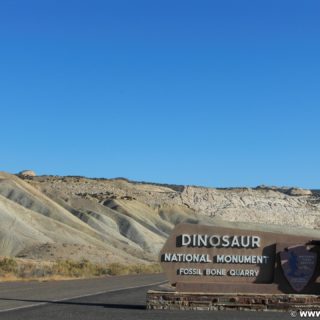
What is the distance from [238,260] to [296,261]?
1.58 metres

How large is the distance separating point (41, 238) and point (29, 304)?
44472mm

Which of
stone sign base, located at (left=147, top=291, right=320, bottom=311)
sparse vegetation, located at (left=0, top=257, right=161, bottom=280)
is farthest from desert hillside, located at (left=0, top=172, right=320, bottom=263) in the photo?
stone sign base, located at (left=147, top=291, right=320, bottom=311)

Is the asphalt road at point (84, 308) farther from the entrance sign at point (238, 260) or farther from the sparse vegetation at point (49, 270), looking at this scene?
the sparse vegetation at point (49, 270)

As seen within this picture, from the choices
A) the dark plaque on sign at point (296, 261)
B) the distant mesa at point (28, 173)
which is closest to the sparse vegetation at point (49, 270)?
the dark plaque on sign at point (296, 261)

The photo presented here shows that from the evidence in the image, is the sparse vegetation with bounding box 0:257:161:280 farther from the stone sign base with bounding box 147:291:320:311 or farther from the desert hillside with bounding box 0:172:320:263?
the stone sign base with bounding box 147:291:320:311

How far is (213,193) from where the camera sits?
148375 mm

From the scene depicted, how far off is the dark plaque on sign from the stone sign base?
0.49 metres

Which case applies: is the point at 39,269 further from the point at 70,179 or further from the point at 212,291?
the point at 70,179

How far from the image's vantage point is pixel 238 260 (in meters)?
18.9

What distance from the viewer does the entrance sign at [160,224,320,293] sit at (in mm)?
18703

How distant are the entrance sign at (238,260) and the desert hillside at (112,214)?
120ft

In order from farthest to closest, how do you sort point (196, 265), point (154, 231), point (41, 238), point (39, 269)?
point (154, 231) < point (41, 238) < point (39, 269) < point (196, 265)

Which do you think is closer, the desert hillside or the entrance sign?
the entrance sign

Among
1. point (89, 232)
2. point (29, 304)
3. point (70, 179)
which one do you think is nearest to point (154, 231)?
point (89, 232)
